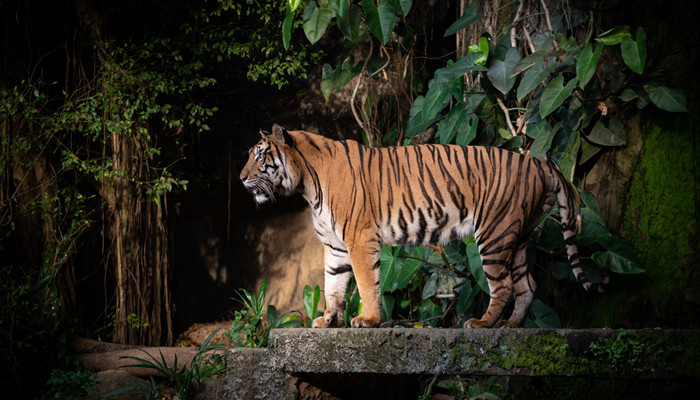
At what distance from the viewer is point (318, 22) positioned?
4305 mm

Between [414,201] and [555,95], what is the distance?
1.42 meters

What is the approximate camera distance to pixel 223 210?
8984 millimetres

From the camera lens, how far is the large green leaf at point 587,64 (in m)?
3.96

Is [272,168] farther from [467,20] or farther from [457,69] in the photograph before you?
[467,20]

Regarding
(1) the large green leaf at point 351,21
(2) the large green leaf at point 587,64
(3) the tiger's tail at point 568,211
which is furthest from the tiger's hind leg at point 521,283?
(1) the large green leaf at point 351,21

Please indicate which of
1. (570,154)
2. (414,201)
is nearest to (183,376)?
(414,201)

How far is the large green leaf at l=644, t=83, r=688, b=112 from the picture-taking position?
158 inches

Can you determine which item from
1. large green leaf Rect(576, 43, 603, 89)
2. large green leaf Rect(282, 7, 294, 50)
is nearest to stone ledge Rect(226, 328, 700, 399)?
large green leaf Rect(576, 43, 603, 89)

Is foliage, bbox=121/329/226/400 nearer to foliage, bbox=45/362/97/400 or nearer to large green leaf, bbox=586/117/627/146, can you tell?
foliage, bbox=45/362/97/400

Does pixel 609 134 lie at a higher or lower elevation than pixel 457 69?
lower

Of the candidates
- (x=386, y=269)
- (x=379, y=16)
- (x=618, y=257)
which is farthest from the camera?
(x=386, y=269)

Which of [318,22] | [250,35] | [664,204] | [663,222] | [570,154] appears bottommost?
[663,222]

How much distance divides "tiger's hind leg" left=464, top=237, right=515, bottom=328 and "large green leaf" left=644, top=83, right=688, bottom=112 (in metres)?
1.51

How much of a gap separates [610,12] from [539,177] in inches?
71.9
